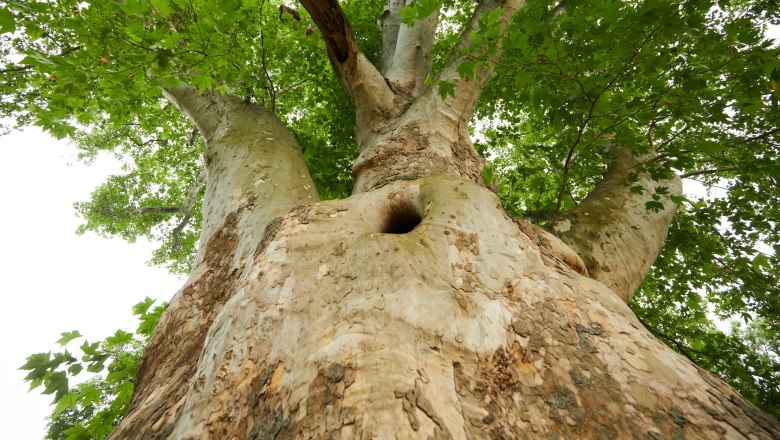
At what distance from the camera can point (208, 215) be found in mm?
2512

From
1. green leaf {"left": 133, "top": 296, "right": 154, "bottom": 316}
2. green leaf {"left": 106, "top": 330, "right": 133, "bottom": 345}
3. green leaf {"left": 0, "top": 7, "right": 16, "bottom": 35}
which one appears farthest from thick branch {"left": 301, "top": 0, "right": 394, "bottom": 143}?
green leaf {"left": 106, "top": 330, "right": 133, "bottom": 345}

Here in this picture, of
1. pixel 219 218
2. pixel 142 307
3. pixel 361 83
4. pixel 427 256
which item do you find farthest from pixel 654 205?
pixel 142 307

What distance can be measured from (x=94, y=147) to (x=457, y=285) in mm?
9411

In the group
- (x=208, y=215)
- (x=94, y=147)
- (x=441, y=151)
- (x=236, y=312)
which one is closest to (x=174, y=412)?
(x=236, y=312)

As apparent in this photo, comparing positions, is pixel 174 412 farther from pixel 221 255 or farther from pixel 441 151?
pixel 441 151

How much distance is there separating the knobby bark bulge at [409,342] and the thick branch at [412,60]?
212 cm

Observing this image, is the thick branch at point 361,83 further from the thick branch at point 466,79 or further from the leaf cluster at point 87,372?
the leaf cluster at point 87,372

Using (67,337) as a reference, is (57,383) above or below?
below

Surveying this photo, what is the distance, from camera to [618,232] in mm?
2553

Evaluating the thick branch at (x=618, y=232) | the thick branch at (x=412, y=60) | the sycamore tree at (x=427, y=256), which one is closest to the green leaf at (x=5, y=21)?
the sycamore tree at (x=427, y=256)

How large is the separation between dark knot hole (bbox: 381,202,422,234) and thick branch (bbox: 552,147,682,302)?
1145mm

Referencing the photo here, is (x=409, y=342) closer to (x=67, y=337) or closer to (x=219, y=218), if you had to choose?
(x=219, y=218)

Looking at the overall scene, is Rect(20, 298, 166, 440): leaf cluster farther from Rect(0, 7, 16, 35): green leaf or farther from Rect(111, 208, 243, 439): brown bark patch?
Rect(0, 7, 16, 35): green leaf

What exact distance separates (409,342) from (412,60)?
3.92m
